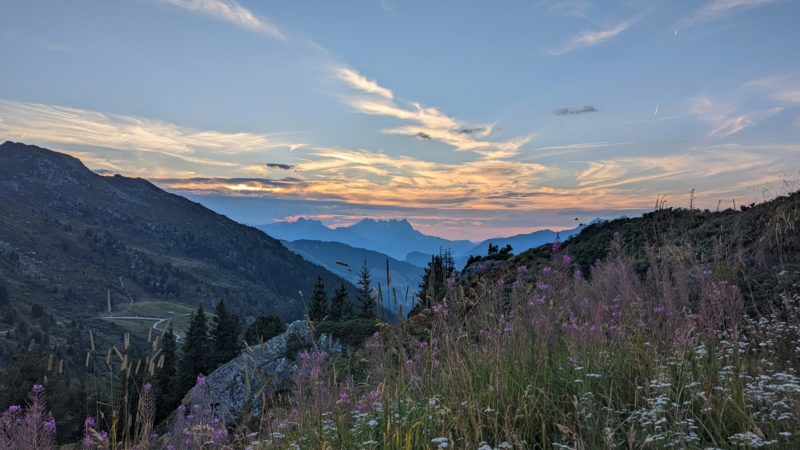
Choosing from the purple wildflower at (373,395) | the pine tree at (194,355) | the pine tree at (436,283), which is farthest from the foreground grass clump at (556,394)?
the pine tree at (194,355)

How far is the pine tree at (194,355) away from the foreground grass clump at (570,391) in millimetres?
46229

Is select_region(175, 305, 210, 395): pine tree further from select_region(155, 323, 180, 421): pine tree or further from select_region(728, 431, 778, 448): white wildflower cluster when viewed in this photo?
select_region(728, 431, 778, 448): white wildflower cluster

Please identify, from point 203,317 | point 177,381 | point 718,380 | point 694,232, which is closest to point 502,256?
point 694,232

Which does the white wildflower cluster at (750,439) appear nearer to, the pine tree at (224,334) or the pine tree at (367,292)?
the pine tree at (367,292)

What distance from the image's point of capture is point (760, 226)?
12.7m

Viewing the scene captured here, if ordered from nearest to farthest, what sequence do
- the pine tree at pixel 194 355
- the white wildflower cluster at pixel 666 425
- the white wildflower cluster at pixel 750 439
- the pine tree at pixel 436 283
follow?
the white wildflower cluster at pixel 750 439 → the white wildflower cluster at pixel 666 425 → the pine tree at pixel 436 283 → the pine tree at pixel 194 355

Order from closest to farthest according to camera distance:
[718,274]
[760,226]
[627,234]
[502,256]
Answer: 1. [718,274]
2. [760,226]
3. [627,234]
4. [502,256]

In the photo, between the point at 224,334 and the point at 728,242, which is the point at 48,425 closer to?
the point at 728,242

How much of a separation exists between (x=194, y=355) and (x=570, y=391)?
52.3 meters

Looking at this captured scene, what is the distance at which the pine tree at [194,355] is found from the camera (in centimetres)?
4603

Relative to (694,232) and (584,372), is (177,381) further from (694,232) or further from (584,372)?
(584,372)

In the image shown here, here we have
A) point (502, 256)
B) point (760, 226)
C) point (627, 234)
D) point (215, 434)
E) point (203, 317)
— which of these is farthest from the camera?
point (203, 317)

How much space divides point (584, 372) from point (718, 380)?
120cm

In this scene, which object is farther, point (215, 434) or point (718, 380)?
point (215, 434)
